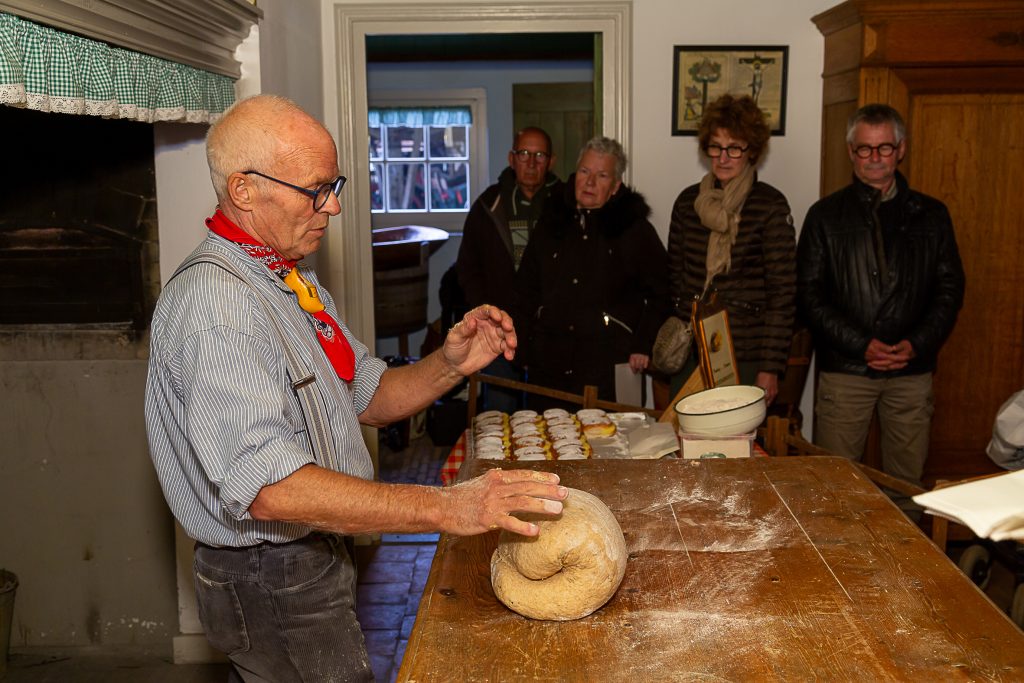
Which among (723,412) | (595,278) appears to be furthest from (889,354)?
(723,412)

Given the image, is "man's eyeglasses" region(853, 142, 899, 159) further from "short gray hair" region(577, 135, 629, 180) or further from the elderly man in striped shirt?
the elderly man in striped shirt

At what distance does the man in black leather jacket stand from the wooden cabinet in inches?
13.4

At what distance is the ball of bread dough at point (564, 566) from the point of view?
→ 1.74 metres

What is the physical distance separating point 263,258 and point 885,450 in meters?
2.92

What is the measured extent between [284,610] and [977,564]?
7.77 feet

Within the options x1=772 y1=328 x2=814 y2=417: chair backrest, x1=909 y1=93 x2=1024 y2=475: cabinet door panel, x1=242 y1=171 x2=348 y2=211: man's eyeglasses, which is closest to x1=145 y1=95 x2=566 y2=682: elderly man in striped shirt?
x1=242 y1=171 x2=348 y2=211: man's eyeglasses

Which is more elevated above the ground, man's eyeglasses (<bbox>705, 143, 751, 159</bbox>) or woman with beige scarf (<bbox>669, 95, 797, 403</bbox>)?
man's eyeglasses (<bbox>705, 143, 751, 159</bbox>)

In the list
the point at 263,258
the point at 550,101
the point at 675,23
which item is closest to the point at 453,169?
the point at 550,101

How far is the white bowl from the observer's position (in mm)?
2852

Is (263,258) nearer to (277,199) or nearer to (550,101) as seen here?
(277,199)

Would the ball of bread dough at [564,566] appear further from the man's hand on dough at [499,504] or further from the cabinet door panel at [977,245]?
the cabinet door panel at [977,245]

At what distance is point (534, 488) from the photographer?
1.68 m

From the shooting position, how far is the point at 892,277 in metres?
3.88

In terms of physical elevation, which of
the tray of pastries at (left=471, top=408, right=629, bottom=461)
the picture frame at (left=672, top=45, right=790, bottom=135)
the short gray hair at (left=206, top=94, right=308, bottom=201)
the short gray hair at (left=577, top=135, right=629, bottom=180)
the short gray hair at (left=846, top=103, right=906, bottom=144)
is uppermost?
the picture frame at (left=672, top=45, right=790, bottom=135)
